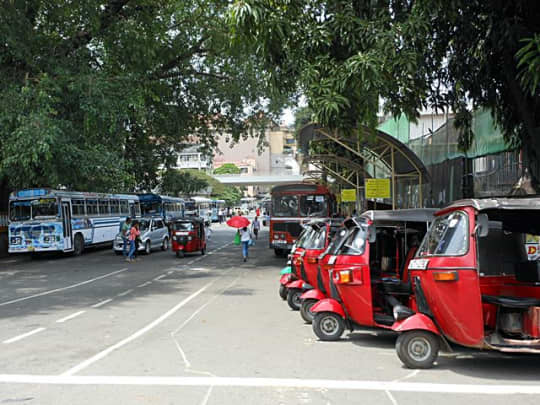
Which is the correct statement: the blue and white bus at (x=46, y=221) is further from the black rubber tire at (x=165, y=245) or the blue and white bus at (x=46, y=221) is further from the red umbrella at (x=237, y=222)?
the red umbrella at (x=237, y=222)

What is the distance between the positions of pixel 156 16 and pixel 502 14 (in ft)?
52.4

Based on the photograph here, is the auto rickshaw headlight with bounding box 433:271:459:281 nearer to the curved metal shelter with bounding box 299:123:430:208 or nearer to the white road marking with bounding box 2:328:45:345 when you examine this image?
the white road marking with bounding box 2:328:45:345

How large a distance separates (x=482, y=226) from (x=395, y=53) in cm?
428

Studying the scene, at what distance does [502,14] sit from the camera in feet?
32.6

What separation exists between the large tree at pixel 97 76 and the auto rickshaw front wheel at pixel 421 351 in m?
13.3

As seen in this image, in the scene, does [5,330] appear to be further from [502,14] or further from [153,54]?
[153,54]

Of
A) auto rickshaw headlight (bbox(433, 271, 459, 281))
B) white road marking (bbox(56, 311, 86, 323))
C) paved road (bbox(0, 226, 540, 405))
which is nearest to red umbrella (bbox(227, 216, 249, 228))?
paved road (bbox(0, 226, 540, 405))

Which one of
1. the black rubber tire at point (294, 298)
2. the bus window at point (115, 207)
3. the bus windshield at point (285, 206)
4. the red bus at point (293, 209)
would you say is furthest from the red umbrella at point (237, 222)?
the bus window at point (115, 207)

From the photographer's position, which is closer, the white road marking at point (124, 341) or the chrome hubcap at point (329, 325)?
the white road marking at point (124, 341)

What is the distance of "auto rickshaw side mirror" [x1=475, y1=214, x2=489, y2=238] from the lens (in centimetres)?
656

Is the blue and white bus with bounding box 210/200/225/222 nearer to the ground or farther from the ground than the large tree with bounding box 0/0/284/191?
nearer to the ground

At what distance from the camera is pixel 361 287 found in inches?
321

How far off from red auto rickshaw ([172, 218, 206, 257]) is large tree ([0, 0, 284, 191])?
3.30 meters

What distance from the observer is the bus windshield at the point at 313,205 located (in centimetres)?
2503
